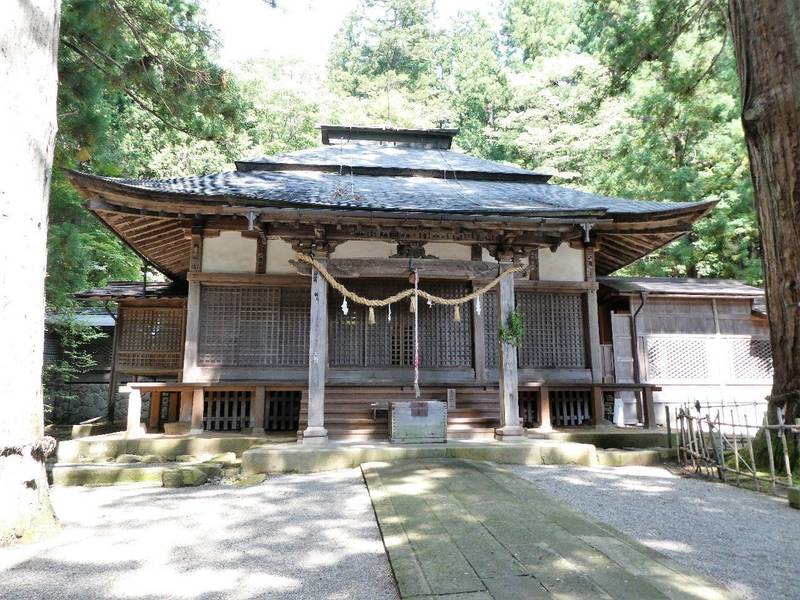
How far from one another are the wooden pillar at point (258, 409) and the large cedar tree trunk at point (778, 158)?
764cm

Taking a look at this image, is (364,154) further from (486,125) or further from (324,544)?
(486,125)

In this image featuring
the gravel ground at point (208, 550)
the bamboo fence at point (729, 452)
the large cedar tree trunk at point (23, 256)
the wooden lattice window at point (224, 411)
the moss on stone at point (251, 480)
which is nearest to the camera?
the gravel ground at point (208, 550)

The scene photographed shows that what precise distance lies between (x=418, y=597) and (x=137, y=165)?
20000mm

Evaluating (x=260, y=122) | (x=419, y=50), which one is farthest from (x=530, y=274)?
(x=419, y=50)

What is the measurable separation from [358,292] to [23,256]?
20.2 feet

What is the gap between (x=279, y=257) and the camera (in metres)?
9.79

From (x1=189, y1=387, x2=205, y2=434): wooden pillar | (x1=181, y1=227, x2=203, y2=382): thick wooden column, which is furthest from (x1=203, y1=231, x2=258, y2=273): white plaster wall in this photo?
(x1=189, y1=387, x2=205, y2=434): wooden pillar

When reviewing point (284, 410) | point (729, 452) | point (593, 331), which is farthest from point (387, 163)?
point (729, 452)

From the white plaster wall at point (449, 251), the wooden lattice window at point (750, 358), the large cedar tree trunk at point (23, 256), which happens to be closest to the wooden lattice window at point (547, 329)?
the white plaster wall at point (449, 251)

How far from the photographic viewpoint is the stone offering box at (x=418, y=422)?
7594 mm

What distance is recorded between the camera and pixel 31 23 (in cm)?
414

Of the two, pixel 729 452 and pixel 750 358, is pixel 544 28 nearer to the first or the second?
pixel 750 358

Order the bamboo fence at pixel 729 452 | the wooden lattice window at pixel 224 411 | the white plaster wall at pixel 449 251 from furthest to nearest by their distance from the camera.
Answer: the white plaster wall at pixel 449 251 → the wooden lattice window at pixel 224 411 → the bamboo fence at pixel 729 452

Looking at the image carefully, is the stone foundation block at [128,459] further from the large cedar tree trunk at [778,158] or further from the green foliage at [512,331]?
the large cedar tree trunk at [778,158]
